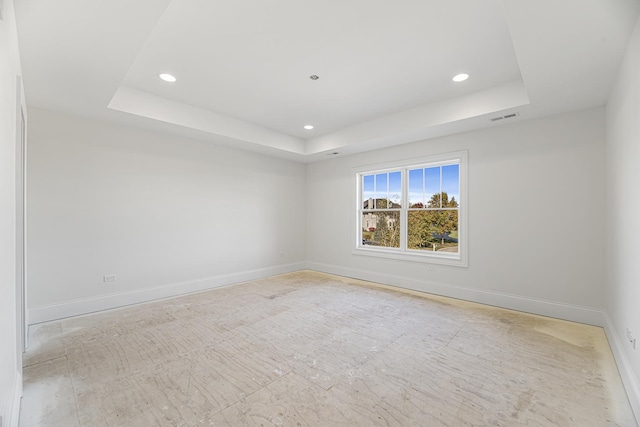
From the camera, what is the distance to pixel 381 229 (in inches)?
232

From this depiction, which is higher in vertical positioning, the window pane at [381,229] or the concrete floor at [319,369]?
the window pane at [381,229]

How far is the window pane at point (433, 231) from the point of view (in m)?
4.85

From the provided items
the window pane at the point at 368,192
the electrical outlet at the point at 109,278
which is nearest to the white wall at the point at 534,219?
the window pane at the point at 368,192

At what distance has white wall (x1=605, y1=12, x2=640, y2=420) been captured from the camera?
2113 millimetres

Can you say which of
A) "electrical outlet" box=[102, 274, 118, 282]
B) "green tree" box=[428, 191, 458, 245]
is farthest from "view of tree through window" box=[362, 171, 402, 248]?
"electrical outlet" box=[102, 274, 118, 282]

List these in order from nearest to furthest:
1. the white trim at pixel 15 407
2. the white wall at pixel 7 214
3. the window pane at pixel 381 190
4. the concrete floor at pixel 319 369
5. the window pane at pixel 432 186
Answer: the white wall at pixel 7 214 < the white trim at pixel 15 407 < the concrete floor at pixel 319 369 < the window pane at pixel 432 186 < the window pane at pixel 381 190

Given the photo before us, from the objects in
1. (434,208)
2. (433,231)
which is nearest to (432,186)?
(434,208)

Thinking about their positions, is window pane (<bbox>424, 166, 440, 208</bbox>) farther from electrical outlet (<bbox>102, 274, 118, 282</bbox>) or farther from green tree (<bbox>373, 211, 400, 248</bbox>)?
electrical outlet (<bbox>102, 274, 118, 282</bbox>)

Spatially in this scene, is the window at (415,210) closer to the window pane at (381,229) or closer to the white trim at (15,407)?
the window pane at (381,229)

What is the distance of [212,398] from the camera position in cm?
209

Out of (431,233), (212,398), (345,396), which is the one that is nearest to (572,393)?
(345,396)

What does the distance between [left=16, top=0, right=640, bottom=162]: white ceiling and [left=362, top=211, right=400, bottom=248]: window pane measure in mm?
1786

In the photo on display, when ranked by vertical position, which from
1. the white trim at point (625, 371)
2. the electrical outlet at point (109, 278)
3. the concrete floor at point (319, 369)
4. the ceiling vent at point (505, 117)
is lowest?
the concrete floor at point (319, 369)

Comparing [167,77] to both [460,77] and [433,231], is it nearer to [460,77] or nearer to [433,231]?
[460,77]
